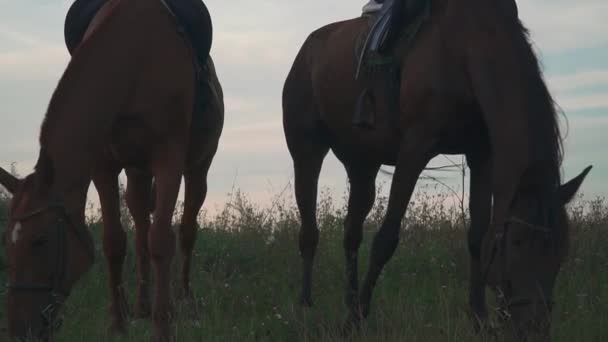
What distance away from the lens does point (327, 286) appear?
864 centimetres

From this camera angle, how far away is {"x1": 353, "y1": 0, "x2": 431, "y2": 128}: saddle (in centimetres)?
661

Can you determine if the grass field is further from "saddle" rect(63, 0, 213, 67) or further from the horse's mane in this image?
"saddle" rect(63, 0, 213, 67)

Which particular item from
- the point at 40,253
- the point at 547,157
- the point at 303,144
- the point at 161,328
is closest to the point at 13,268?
the point at 40,253

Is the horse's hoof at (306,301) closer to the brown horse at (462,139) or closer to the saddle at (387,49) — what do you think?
the brown horse at (462,139)

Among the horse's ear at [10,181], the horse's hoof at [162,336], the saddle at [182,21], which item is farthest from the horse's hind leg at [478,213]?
the horse's ear at [10,181]

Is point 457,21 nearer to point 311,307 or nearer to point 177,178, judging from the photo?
point 177,178

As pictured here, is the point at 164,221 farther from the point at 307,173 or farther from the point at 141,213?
the point at 307,173

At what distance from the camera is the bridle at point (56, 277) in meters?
4.97

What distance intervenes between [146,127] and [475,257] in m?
2.63

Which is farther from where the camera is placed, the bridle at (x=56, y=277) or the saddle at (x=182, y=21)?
the saddle at (x=182, y=21)

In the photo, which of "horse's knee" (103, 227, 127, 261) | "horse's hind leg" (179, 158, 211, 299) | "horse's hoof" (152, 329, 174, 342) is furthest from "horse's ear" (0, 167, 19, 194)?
"horse's hind leg" (179, 158, 211, 299)

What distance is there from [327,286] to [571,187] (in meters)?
4.10

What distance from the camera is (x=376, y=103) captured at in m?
6.95

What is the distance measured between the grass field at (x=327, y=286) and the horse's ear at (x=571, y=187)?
1.02 metres
